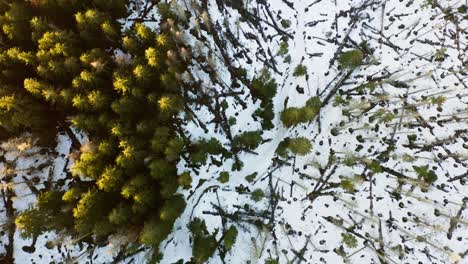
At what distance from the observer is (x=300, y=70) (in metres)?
14.3

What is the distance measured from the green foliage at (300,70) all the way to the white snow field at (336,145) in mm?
158

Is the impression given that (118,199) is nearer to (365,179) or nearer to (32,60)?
(32,60)

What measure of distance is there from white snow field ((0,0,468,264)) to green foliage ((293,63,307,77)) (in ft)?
0.52

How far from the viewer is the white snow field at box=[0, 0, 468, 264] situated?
44.7 feet

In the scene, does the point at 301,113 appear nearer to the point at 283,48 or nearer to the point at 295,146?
the point at 295,146

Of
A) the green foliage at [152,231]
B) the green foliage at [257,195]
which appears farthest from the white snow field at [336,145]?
the green foliage at [152,231]

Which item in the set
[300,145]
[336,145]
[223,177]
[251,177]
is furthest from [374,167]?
[223,177]

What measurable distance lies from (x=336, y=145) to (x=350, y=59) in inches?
139

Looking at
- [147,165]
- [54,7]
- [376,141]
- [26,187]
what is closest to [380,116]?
[376,141]

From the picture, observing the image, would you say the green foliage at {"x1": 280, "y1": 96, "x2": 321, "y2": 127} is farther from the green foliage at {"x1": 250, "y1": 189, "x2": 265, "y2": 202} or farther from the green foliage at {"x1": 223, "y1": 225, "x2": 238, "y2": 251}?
the green foliage at {"x1": 223, "y1": 225, "x2": 238, "y2": 251}

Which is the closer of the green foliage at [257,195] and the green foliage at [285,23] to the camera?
the green foliage at [257,195]

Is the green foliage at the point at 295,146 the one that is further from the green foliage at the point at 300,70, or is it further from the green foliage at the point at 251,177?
the green foliage at the point at 300,70

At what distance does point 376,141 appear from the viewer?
1401cm

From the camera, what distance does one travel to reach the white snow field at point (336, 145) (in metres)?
13.6
